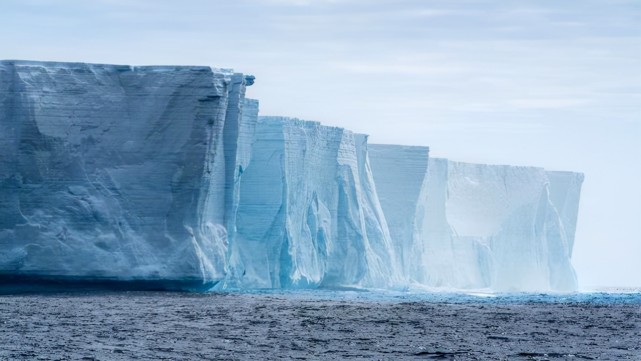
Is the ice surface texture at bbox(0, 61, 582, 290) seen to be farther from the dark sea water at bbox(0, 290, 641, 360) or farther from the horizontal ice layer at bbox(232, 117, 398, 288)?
the dark sea water at bbox(0, 290, 641, 360)

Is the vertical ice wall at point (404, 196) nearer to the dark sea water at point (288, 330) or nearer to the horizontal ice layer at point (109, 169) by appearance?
the dark sea water at point (288, 330)

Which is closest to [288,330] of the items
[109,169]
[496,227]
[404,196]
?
[109,169]

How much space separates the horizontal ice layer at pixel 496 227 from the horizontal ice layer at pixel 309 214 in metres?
5.37

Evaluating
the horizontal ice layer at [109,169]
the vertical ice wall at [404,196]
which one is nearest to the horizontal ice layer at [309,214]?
the vertical ice wall at [404,196]

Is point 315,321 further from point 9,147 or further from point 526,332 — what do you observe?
point 9,147

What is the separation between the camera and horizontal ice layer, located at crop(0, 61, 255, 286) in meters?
20.9

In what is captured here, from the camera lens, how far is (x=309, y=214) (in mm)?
31297

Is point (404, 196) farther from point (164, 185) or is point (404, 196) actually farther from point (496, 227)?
point (164, 185)

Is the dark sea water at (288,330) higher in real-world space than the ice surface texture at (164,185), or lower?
lower

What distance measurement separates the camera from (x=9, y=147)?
2108 centimetres

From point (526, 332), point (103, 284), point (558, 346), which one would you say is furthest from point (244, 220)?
point (558, 346)

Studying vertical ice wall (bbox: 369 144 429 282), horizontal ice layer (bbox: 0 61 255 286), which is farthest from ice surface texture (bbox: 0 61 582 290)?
vertical ice wall (bbox: 369 144 429 282)

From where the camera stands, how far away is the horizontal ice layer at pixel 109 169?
68.6ft

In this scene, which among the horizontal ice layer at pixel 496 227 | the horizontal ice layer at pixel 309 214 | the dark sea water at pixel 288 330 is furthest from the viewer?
the horizontal ice layer at pixel 496 227
